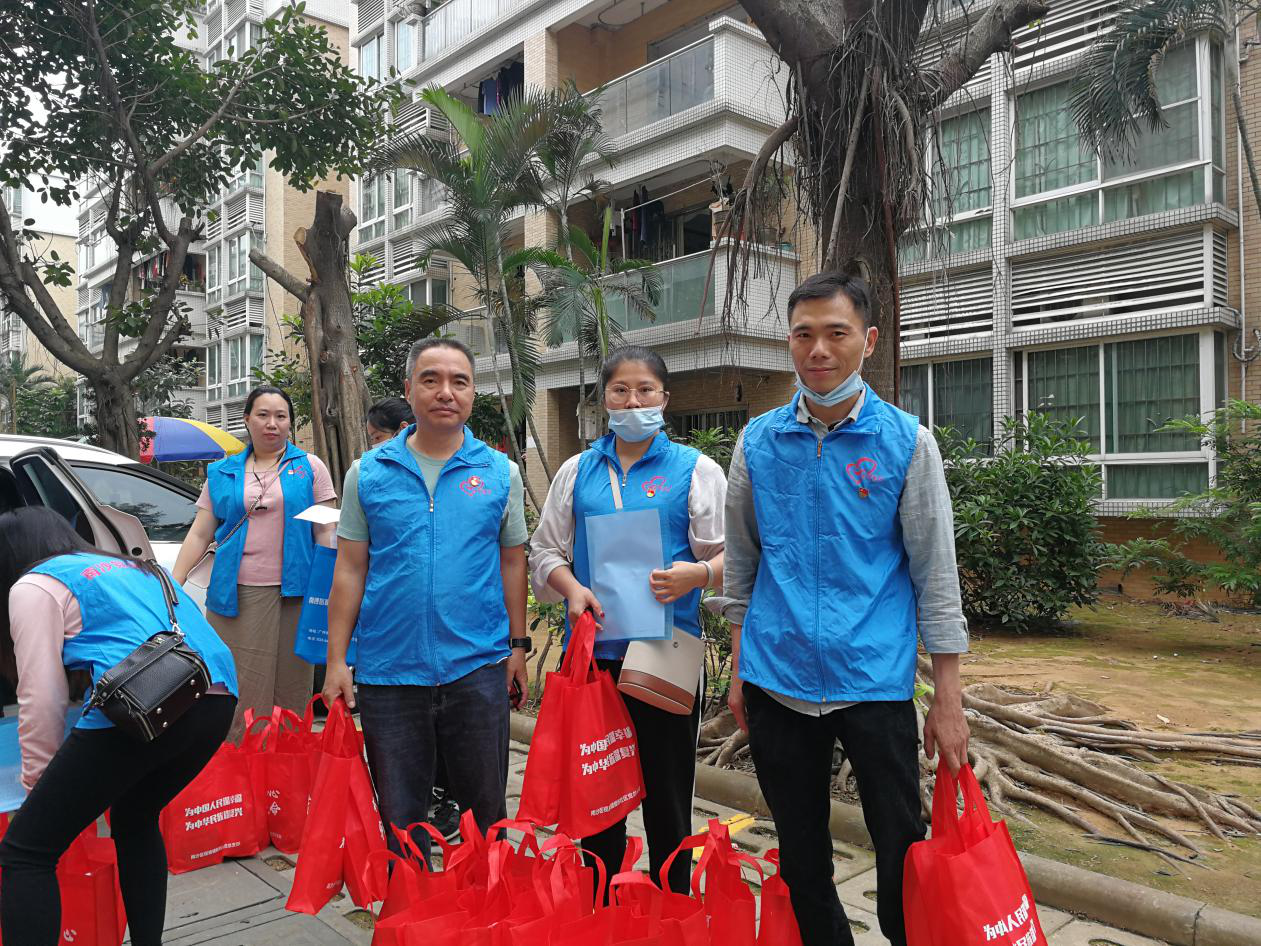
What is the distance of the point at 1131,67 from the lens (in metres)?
9.85

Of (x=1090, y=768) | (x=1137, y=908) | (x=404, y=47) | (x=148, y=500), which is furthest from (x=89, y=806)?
(x=404, y=47)

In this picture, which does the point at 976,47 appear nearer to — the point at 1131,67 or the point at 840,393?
the point at 840,393

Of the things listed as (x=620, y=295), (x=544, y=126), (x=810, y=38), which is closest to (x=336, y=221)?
(x=810, y=38)

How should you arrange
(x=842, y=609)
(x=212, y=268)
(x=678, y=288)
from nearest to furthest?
(x=842, y=609), (x=678, y=288), (x=212, y=268)

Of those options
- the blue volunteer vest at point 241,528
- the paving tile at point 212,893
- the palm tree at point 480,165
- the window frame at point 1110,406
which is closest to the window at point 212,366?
the palm tree at point 480,165

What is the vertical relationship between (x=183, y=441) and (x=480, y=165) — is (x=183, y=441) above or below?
below

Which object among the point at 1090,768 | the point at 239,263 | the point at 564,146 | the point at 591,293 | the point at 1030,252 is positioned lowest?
the point at 1090,768

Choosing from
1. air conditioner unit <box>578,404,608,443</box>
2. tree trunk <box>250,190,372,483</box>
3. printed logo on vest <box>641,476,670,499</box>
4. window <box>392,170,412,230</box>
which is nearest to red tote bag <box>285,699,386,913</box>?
printed logo on vest <box>641,476,670,499</box>

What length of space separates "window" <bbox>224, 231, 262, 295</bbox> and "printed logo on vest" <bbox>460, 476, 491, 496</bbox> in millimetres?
29718

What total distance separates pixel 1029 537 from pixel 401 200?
1816 cm

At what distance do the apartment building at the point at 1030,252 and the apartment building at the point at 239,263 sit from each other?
13.3m

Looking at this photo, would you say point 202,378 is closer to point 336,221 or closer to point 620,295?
point 620,295

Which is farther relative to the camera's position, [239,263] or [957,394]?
[239,263]

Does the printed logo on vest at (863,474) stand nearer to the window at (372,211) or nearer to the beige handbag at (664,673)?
the beige handbag at (664,673)
